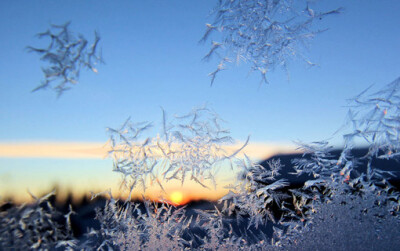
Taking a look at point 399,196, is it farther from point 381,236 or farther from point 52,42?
point 52,42

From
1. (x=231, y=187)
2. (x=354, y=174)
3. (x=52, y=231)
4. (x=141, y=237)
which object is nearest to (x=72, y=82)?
(x=52, y=231)

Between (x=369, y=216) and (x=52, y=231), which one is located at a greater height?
(x=52, y=231)

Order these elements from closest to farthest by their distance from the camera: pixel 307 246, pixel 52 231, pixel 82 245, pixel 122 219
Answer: pixel 52 231 → pixel 82 245 → pixel 307 246 → pixel 122 219

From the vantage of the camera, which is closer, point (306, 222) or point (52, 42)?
point (52, 42)

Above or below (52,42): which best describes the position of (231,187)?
below

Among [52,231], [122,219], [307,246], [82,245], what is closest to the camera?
[52,231]

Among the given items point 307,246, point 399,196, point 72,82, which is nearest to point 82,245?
point 72,82

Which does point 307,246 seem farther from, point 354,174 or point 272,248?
point 354,174

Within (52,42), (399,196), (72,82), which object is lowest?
(399,196)

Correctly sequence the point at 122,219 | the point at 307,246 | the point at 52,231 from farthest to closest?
1. the point at 122,219
2. the point at 307,246
3. the point at 52,231
